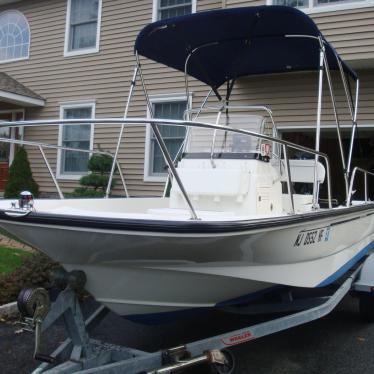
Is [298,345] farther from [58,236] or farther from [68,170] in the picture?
[68,170]

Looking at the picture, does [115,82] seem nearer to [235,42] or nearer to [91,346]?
[235,42]

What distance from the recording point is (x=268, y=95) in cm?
964

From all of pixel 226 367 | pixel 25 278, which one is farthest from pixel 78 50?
pixel 226 367

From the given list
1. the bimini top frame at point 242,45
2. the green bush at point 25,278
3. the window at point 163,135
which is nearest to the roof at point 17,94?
the window at point 163,135

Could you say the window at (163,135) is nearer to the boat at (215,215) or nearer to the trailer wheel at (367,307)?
the boat at (215,215)

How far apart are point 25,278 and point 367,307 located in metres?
3.59

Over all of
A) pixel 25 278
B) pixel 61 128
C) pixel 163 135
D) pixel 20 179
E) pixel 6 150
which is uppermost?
pixel 61 128

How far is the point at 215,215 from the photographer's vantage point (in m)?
3.61

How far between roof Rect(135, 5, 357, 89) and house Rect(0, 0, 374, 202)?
3018 millimetres

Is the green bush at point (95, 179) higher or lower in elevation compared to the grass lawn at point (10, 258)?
higher

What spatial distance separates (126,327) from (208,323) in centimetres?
84

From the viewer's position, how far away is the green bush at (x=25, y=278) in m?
4.96

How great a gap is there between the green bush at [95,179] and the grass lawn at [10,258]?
3.06 metres

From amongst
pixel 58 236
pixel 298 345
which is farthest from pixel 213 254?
pixel 298 345
